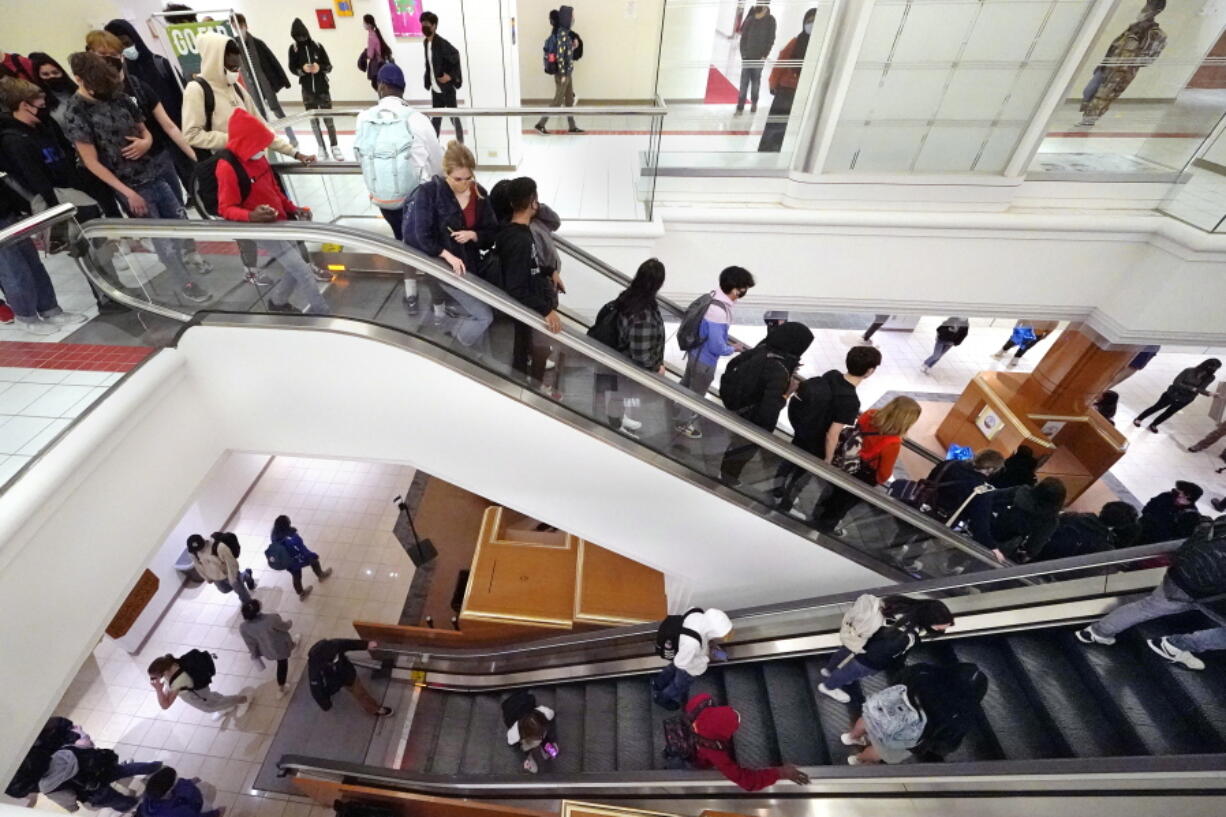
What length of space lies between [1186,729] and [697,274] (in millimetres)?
4987

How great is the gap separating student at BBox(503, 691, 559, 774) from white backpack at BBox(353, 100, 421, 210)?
171 inches

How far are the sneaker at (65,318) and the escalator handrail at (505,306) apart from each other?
24 centimetres

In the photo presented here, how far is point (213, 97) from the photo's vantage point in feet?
12.6

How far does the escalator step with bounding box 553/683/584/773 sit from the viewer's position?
4.66 meters

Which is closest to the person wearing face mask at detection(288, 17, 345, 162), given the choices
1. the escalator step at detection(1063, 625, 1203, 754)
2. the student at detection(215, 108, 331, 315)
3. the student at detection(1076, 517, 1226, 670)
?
the student at detection(215, 108, 331, 315)

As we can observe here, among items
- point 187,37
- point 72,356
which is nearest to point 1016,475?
point 72,356

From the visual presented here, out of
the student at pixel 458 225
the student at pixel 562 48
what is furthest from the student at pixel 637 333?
the student at pixel 562 48

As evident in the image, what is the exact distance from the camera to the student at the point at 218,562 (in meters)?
5.63

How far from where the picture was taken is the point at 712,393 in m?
5.08

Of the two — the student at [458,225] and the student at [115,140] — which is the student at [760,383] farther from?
the student at [115,140]

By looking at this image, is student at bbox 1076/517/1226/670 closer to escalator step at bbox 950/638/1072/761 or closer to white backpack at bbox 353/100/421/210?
escalator step at bbox 950/638/1072/761

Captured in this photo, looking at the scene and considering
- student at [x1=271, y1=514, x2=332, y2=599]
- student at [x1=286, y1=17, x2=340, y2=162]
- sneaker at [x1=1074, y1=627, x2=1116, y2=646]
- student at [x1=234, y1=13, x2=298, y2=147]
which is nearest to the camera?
sneaker at [x1=1074, y1=627, x2=1116, y2=646]

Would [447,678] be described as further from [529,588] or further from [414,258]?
[414,258]

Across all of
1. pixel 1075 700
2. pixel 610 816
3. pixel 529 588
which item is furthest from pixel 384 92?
pixel 1075 700
